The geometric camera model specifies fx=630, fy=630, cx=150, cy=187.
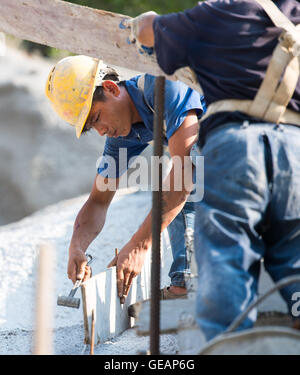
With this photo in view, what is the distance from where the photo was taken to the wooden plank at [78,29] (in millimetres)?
3031

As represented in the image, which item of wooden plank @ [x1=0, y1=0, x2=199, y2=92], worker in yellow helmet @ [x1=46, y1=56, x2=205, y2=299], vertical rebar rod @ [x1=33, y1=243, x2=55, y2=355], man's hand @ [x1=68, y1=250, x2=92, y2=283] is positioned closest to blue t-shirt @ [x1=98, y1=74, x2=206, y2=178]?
worker in yellow helmet @ [x1=46, y1=56, x2=205, y2=299]

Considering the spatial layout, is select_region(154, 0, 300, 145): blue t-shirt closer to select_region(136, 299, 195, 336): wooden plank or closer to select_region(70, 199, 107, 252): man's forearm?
select_region(136, 299, 195, 336): wooden plank

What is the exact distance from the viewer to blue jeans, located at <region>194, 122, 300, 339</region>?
7.67ft

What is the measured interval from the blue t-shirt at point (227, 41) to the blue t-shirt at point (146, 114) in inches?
38.1

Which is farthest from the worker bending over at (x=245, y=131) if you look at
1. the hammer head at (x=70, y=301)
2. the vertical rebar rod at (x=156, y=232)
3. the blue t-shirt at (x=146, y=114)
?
the hammer head at (x=70, y=301)

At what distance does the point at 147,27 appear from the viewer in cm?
270

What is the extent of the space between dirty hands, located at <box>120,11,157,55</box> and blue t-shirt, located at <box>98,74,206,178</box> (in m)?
0.74

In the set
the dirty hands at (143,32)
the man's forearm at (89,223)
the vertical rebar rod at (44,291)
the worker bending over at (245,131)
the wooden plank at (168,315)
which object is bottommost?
the wooden plank at (168,315)

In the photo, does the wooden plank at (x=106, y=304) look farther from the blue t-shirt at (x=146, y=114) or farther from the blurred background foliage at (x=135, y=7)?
the blurred background foliage at (x=135, y=7)

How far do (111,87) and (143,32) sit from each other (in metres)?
1.07

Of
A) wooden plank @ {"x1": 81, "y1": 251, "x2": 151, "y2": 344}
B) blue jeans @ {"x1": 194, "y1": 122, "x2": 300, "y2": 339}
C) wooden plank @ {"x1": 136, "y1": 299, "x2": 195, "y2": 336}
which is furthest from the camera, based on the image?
wooden plank @ {"x1": 81, "y1": 251, "x2": 151, "y2": 344}

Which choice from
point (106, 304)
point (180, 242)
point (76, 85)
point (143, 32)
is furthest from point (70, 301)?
point (143, 32)

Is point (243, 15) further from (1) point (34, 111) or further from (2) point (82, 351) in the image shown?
(1) point (34, 111)

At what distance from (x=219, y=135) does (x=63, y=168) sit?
10.2 m
